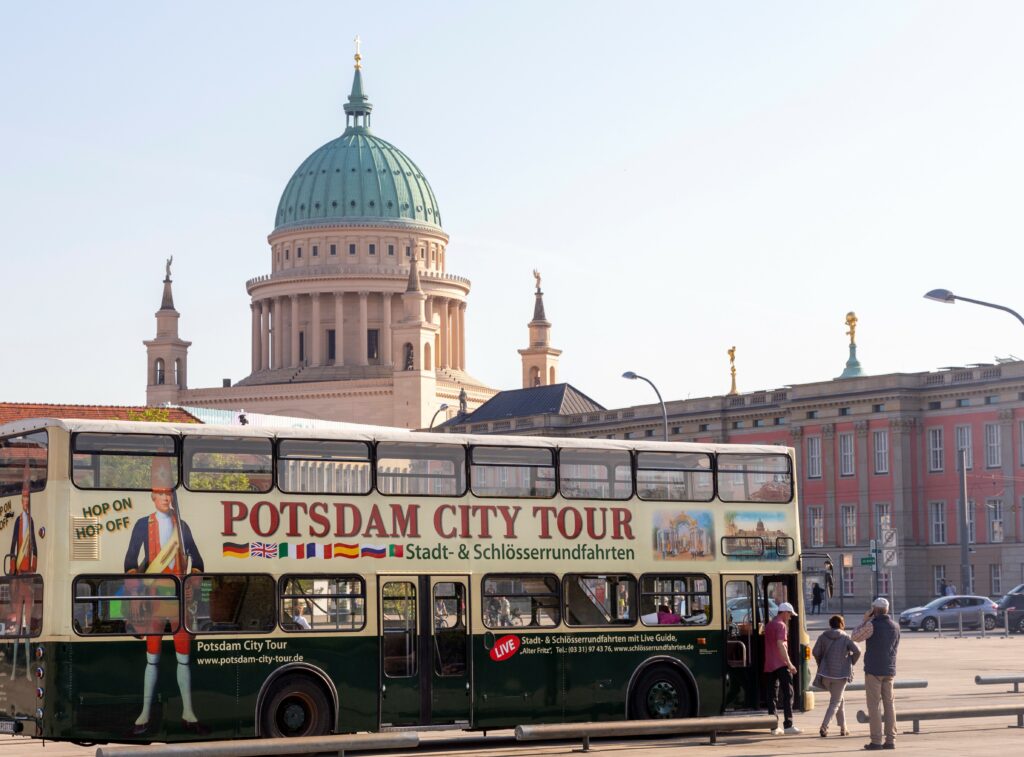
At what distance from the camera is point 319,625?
23.5 metres

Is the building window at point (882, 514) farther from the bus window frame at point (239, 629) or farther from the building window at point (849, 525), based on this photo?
the bus window frame at point (239, 629)

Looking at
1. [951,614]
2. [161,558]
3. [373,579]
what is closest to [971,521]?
[951,614]

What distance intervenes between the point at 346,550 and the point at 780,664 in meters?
6.29

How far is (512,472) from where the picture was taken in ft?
80.8

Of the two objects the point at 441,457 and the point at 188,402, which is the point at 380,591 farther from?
the point at 188,402

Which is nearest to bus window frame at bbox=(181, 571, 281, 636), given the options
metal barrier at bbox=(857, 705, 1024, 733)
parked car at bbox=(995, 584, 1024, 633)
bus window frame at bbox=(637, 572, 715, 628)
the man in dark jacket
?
bus window frame at bbox=(637, 572, 715, 628)

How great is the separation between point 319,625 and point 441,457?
2.53 metres

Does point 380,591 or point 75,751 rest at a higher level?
point 380,591

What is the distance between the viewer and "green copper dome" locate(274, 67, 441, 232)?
573 feet

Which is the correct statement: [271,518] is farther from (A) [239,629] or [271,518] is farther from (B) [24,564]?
(B) [24,564]

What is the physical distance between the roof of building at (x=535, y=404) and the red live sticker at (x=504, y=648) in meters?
111

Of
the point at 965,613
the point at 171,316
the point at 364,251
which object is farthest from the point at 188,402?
the point at 965,613

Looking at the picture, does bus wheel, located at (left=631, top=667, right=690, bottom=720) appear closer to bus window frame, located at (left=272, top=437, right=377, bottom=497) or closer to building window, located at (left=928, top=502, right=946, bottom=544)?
bus window frame, located at (left=272, top=437, right=377, bottom=497)

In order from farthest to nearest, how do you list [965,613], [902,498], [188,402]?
1. [188,402]
2. [902,498]
3. [965,613]
